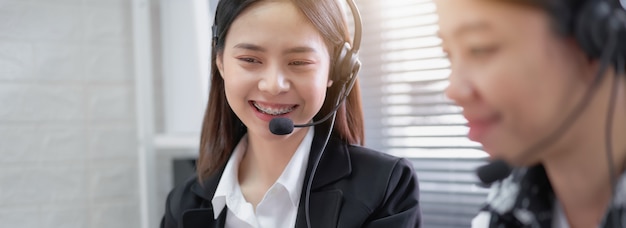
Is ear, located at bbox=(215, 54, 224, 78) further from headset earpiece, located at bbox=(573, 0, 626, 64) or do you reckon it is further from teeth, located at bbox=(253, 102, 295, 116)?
headset earpiece, located at bbox=(573, 0, 626, 64)

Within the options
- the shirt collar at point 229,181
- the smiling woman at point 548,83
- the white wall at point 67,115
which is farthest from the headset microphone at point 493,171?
the white wall at point 67,115

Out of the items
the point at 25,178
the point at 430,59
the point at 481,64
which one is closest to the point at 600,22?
the point at 481,64

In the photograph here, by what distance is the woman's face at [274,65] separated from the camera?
104 cm

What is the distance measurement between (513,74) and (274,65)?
0.52 meters

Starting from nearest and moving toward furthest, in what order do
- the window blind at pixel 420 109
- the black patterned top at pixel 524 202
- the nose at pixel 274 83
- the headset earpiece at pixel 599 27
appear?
1. the headset earpiece at pixel 599 27
2. the black patterned top at pixel 524 202
3. the nose at pixel 274 83
4. the window blind at pixel 420 109

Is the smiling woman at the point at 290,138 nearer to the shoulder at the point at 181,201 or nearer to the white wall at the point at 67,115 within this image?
the shoulder at the point at 181,201

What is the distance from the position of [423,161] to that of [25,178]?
101 centimetres

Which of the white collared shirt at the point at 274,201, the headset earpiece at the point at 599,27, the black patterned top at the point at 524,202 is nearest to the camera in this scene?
the headset earpiece at the point at 599,27

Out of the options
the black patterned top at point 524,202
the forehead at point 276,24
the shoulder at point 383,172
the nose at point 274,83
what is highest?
the forehead at point 276,24

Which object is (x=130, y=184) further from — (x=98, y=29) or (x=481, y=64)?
(x=481, y=64)

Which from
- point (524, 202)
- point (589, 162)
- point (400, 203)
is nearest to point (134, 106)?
point (400, 203)

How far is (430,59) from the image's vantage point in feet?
5.26

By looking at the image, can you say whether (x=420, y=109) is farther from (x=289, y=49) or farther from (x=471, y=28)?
(x=471, y=28)

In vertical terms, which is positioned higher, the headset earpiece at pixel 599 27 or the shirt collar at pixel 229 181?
the headset earpiece at pixel 599 27
